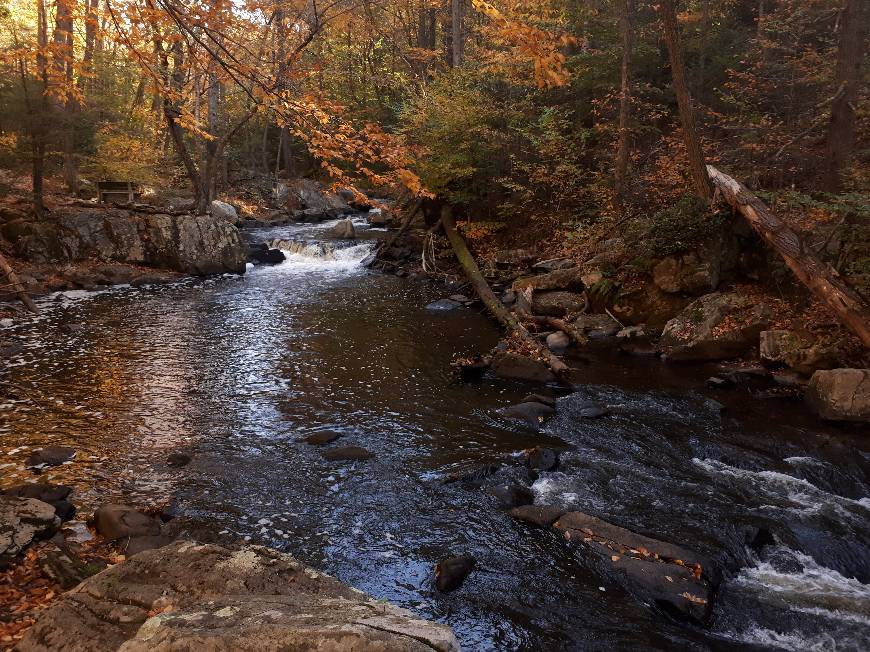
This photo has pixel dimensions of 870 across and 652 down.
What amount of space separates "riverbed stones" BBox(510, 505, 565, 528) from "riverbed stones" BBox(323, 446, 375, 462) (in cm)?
225

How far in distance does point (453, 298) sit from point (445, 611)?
1168 cm

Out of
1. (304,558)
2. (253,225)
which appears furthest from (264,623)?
(253,225)

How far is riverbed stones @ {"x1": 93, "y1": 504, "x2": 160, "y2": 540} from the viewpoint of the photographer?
5.71 metres

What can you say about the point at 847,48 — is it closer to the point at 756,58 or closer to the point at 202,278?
the point at 756,58

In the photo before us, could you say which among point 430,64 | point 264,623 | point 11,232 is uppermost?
point 430,64

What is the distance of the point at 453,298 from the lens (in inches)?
636

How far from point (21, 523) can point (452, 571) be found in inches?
159

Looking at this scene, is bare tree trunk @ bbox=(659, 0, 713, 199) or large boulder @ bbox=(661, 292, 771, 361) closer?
large boulder @ bbox=(661, 292, 771, 361)

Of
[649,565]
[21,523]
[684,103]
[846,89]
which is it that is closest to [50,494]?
[21,523]

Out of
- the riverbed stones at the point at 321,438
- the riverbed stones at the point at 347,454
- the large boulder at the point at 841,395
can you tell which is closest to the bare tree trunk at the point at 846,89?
the large boulder at the point at 841,395

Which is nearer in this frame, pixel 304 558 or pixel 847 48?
pixel 304 558

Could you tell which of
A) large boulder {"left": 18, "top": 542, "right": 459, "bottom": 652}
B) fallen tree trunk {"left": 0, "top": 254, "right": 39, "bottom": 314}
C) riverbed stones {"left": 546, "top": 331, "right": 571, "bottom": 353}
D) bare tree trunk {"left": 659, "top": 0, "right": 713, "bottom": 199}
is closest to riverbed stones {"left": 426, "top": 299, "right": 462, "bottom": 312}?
riverbed stones {"left": 546, "top": 331, "right": 571, "bottom": 353}

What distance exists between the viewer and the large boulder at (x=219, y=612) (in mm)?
2488

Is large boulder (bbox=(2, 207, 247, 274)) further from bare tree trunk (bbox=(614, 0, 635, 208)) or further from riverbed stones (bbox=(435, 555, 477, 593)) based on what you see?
riverbed stones (bbox=(435, 555, 477, 593))
